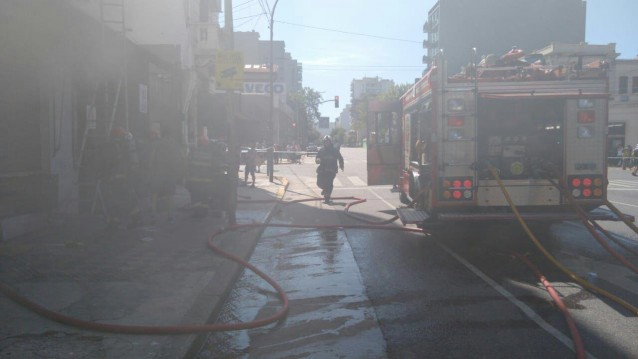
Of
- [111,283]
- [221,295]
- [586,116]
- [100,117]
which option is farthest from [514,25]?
[111,283]

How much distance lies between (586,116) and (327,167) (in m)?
8.87

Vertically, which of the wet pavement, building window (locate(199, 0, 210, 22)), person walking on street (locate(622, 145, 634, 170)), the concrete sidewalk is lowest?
the wet pavement

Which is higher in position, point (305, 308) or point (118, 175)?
point (118, 175)

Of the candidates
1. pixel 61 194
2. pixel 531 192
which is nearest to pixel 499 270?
pixel 531 192

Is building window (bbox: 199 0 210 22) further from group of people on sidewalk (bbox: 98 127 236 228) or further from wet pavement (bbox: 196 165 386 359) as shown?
wet pavement (bbox: 196 165 386 359)

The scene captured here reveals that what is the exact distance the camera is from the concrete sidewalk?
4996mm

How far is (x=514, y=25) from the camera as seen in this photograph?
44.2 metres

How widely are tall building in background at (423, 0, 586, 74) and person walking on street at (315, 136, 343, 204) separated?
25672 millimetres

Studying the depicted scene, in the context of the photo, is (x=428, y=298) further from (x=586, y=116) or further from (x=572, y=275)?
(x=586, y=116)

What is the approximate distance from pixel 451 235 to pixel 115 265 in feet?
19.9

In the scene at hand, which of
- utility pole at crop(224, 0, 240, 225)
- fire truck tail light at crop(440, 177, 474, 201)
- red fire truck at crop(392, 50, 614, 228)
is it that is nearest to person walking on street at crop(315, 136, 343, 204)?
utility pole at crop(224, 0, 240, 225)

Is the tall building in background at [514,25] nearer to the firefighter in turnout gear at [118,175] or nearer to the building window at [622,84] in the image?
the building window at [622,84]

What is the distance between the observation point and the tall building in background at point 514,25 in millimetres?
42875

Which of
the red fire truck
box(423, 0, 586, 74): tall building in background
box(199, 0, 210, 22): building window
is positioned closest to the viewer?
the red fire truck
